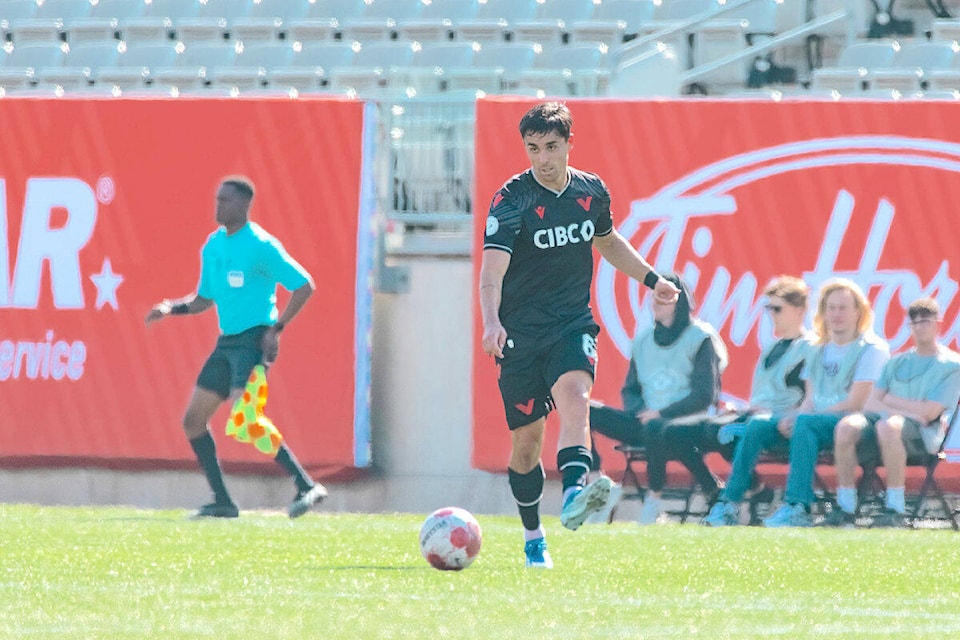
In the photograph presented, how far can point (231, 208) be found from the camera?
1151 cm

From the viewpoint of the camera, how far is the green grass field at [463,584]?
6004 mm

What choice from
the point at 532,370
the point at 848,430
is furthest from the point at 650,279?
the point at 848,430

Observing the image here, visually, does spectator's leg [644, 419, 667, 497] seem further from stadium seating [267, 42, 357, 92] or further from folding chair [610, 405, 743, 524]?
stadium seating [267, 42, 357, 92]

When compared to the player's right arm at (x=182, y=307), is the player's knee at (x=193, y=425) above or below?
below

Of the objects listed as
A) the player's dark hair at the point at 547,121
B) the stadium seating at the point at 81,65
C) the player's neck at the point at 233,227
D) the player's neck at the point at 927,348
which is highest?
the player's dark hair at the point at 547,121

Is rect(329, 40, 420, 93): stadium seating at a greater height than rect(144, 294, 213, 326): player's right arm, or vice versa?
rect(329, 40, 420, 93): stadium seating

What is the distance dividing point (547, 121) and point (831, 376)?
4573 millimetres

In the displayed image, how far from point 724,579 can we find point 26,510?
230 inches

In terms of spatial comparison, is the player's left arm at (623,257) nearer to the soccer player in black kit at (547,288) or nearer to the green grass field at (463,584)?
the soccer player in black kit at (547,288)

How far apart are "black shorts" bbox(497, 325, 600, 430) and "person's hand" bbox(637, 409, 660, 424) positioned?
4.12 m

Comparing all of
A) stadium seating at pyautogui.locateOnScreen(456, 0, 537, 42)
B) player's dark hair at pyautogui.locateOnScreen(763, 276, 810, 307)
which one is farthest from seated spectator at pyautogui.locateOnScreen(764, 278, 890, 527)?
stadium seating at pyautogui.locateOnScreen(456, 0, 537, 42)

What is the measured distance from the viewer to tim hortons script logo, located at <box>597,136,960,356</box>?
40.7 feet

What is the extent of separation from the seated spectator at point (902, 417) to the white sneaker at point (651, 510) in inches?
47.0

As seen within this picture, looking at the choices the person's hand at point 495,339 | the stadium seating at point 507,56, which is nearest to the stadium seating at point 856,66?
the stadium seating at point 507,56
